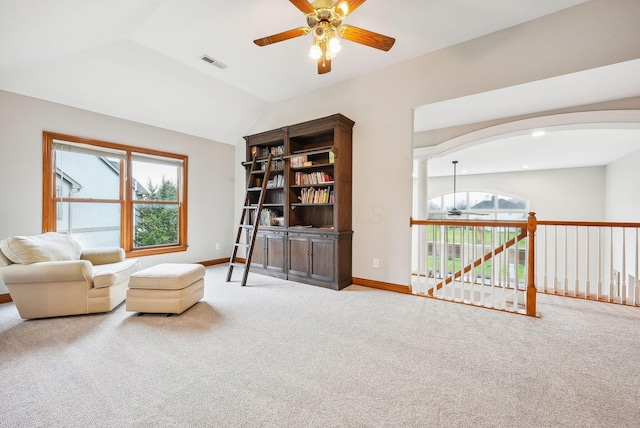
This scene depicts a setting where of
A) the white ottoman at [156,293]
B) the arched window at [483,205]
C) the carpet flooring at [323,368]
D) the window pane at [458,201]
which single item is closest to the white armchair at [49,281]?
the carpet flooring at [323,368]

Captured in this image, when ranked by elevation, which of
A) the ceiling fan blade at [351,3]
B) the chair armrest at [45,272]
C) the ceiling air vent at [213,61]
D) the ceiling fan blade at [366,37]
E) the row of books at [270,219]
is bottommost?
the chair armrest at [45,272]

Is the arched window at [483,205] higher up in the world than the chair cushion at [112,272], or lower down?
higher up

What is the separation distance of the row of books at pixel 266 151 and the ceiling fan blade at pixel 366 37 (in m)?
2.34

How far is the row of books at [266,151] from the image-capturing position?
446cm

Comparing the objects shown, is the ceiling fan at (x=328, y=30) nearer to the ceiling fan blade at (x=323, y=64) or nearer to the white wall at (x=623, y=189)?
the ceiling fan blade at (x=323, y=64)

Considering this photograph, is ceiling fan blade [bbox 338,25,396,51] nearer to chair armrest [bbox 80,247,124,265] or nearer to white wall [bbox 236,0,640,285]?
white wall [bbox 236,0,640,285]

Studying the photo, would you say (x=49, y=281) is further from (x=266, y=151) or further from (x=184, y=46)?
(x=266, y=151)

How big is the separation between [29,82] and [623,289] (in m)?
7.46

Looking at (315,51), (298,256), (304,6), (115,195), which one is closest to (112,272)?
(115,195)

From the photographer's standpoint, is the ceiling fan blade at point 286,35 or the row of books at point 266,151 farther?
the row of books at point 266,151

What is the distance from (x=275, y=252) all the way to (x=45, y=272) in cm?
256

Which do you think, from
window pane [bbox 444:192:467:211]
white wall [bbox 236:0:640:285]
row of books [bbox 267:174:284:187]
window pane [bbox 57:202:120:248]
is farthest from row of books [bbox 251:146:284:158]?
window pane [bbox 444:192:467:211]

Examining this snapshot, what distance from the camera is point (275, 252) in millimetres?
4238

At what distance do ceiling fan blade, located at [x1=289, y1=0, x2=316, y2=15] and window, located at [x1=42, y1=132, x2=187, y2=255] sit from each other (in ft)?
11.3
